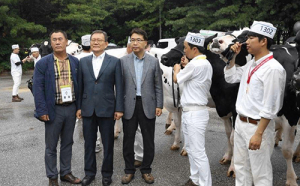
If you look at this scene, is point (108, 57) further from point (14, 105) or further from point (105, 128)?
point (14, 105)

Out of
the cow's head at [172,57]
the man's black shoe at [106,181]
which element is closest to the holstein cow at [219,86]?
the cow's head at [172,57]

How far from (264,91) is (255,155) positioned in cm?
65

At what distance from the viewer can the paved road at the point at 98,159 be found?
14.2 ft

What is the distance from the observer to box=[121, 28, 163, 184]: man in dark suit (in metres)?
4.07

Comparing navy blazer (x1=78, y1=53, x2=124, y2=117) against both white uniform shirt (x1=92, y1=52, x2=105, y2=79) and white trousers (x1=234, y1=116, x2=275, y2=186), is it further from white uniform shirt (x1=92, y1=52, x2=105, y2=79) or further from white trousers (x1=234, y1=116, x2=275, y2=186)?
white trousers (x1=234, y1=116, x2=275, y2=186)

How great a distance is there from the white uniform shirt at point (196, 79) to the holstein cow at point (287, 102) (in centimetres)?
35

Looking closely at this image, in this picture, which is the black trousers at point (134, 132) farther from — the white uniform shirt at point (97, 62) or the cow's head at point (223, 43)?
the cow's head at point (223, 43)

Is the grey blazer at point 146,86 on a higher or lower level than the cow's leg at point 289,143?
higher

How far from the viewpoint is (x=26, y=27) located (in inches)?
859

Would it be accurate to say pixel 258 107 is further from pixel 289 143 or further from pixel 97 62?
pixel 97 62

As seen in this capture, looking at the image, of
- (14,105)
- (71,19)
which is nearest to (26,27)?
(71,19)

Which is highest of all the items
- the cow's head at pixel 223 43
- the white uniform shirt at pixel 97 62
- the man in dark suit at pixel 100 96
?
the cow's head at pixel 223 43

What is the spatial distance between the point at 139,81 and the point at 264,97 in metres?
1.85

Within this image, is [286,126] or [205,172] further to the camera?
[286,126]
